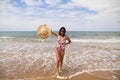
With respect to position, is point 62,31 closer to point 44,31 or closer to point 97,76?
point 44,31

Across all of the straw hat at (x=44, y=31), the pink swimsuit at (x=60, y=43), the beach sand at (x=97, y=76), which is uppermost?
the straw hat at (x=44, y=31)

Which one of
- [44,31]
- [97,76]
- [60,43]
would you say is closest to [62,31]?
[60,43]

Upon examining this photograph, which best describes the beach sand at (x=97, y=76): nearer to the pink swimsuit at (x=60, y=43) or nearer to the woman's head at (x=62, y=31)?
the pink swimsuit at (x=60, y=43)

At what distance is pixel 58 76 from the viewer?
191 inches

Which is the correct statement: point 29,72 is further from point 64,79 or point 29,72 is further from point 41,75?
point 64,79

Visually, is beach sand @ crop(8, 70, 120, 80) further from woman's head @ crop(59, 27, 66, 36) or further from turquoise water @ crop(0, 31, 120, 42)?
turquoise water @ crop(0, 31, 120, 42)

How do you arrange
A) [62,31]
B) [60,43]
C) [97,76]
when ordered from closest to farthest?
[97,76], [62,31], [60,43]

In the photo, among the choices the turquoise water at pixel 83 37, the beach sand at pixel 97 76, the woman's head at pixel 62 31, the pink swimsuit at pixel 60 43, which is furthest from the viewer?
the turquoise water at pixel 83 37

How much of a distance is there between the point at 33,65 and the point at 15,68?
27.2 inches

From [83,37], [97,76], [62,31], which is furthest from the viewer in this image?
[83,37]

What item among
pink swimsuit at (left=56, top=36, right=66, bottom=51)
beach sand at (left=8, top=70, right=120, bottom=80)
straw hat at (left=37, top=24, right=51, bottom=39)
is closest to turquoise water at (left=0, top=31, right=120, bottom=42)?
beach sand at (left=8, top=70, right=120, bottom=80)

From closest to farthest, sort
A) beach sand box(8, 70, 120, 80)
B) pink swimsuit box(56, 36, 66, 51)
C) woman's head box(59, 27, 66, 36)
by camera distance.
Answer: beach sand box(8, 70, 120, 80) < woman's head box(59, 27, 66, 36) < pink swimsuit box(56, 36, 66, 51)

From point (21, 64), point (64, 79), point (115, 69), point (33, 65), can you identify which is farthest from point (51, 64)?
point (115, 69)

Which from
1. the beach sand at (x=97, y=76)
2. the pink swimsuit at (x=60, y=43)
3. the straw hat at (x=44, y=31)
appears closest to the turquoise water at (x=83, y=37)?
the beach sand at (x=97, y=76)
